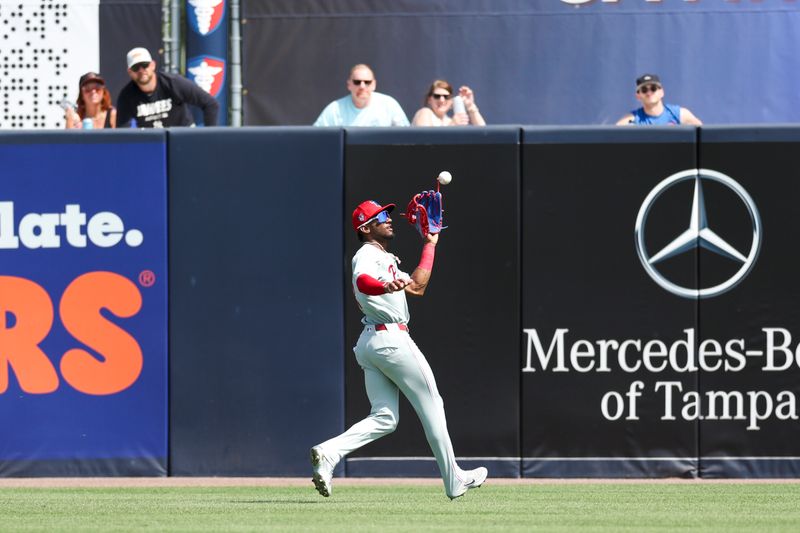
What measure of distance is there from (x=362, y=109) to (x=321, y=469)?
14.2ft

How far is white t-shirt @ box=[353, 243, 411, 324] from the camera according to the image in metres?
9.31

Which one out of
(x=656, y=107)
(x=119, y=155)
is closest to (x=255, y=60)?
(x=119, y=155)

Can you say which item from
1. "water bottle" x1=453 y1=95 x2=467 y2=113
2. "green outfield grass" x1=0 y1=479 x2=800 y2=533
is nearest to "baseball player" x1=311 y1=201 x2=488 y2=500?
"green outfield grass" x1=0 y1=479 x2=800 y2=533

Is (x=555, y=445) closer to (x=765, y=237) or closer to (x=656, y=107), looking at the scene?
(x=765, y=237)

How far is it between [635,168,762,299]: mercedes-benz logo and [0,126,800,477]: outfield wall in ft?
0.06

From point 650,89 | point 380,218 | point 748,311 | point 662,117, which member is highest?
point 650,89

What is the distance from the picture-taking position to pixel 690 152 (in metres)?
11.6

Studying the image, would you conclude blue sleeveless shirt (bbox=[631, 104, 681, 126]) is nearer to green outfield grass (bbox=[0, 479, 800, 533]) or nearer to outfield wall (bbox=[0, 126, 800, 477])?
outfield wall (bbox=[0, 126, 800, 477])

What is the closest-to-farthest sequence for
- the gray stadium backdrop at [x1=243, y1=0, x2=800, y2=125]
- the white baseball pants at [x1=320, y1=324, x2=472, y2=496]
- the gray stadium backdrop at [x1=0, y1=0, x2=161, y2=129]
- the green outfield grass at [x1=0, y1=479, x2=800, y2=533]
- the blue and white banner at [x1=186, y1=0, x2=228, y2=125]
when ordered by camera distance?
the green outfield grass at [x1=0, y1=479, x2=800, y2=533] < the white baseball pants at [x1=320, y1=324, x2=472, y2=496] < the gray stadium backdrop at [x1=243, y1=0, x2=800, y2=125] < the blue and white banner at [x1=186, y1=0, x2=228, y2=125] < the gray stadium backdrop at [x1=0, y1=0, x2=161, y2=129]

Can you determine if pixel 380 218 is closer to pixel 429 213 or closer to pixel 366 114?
pixel 429 213

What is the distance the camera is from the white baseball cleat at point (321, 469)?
9289 mm

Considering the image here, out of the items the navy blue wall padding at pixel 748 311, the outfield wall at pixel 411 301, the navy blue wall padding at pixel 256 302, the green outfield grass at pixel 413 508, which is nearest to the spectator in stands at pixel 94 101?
the outfield wall at pixel 411 301

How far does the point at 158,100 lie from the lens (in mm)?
12617

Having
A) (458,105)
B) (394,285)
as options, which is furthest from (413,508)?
(458,105)
